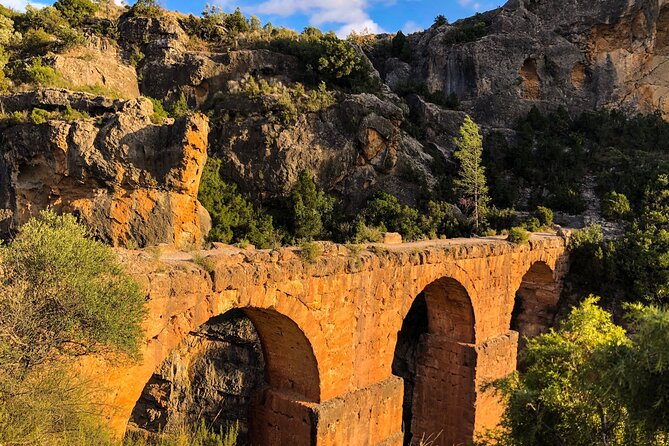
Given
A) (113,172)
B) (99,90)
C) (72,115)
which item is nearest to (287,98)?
(99,90)

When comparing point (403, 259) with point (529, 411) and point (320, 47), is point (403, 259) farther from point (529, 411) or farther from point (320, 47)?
point (320, 47)

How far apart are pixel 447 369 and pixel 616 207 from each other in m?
18.1

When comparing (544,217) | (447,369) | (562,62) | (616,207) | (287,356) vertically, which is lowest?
(447,369)

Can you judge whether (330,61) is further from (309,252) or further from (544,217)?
(309,252)

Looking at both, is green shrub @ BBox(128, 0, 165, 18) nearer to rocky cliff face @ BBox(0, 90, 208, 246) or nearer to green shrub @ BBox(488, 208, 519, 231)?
rocky cliff face @ BBox(0, 90, 208, 246)

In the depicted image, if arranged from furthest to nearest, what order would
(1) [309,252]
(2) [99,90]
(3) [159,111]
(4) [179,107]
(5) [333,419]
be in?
1. (4) [179,107]
2. (3) [159,111]
3. (2) [99,90]
4. (5) [333,419]
5. (1) [309,252]

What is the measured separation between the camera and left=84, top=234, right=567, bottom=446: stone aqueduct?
7.37 metres

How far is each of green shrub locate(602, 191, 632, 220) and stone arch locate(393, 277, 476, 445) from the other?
1748cm

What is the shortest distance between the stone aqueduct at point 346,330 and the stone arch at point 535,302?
3471 millimetres

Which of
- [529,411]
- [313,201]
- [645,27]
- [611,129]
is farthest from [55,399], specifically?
[645,27]

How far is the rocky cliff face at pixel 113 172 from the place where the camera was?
799 inches

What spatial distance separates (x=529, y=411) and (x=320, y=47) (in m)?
27.3

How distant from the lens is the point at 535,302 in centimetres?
1967

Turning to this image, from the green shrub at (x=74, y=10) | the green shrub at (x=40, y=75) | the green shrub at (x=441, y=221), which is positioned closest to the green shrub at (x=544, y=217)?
the green shrub at (x=441, y=221)
